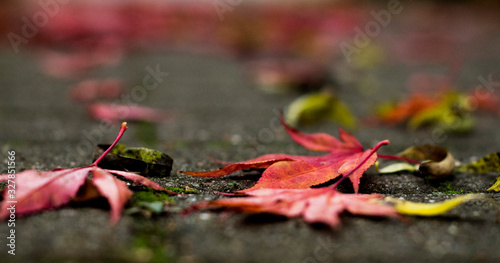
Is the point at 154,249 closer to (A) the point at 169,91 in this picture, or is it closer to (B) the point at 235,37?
(A) the point at 169,91

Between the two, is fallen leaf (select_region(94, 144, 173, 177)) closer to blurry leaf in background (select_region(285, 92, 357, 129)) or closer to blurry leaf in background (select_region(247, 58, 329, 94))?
blurry leaf in background (select_region(285, 92, 357, 129))

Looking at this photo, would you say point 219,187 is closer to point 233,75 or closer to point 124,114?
point 124,114

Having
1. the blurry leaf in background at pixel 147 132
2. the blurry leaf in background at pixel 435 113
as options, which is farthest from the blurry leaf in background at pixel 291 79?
the blurry leaf in background at pixel 147 132

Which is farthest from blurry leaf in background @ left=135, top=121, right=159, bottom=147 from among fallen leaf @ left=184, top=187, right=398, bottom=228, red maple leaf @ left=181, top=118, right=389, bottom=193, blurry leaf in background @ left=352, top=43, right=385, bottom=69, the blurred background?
blurry leaf in background @ left=352, top=43, right=385, bottom=69

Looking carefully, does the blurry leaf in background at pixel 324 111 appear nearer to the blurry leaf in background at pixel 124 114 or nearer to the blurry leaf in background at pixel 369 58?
the blurry leaf in background at pixel 124 114

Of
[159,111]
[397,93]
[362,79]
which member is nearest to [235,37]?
[362,79]
